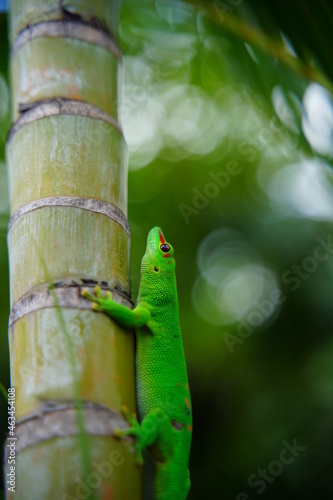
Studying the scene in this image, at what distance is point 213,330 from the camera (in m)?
7.34

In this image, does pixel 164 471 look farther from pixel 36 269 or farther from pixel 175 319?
pixel 36 269

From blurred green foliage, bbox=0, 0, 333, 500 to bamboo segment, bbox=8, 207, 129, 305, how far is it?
1.89 meters

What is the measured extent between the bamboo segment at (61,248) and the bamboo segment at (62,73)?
1.50ft

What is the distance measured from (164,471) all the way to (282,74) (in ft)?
6.31

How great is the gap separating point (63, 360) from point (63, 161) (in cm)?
68

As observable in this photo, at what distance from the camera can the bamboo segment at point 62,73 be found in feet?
6.54

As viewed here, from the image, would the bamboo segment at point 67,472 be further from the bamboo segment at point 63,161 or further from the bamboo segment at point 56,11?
the bamboo segment at point 56,11

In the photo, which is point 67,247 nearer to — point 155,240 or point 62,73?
point 62,73

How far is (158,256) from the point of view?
3.26 m

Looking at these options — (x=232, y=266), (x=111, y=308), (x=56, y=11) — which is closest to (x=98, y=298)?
(x=111, y=308)

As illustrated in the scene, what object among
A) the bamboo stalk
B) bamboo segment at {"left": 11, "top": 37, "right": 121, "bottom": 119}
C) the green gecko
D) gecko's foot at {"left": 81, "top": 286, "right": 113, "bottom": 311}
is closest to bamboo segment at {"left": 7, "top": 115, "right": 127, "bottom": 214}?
the bamboo stalk

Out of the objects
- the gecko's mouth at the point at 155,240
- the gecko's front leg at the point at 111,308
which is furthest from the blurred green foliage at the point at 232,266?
the gecko's front leg at the point at 111,308

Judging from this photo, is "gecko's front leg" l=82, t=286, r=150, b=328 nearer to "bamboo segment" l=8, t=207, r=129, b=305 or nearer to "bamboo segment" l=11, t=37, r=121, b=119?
"bamboo segment" l=8, t=207, r=129, b=305

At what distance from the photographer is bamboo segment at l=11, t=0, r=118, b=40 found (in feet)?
6.82
